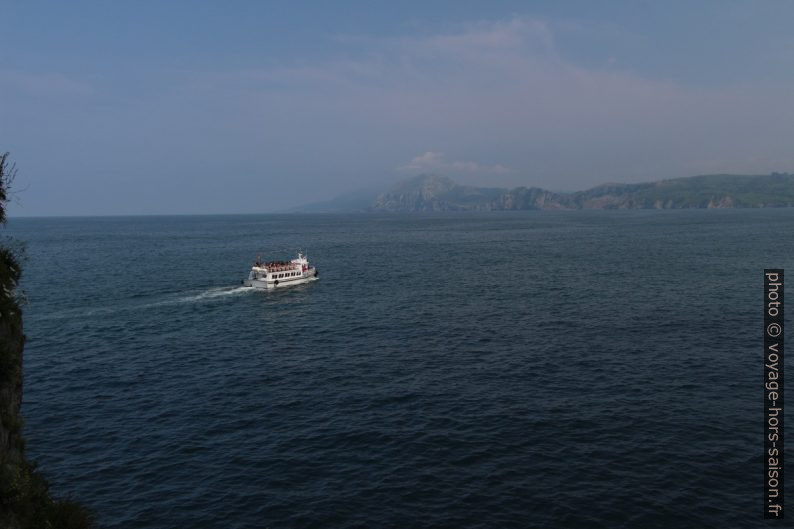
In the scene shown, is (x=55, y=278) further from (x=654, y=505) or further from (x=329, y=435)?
(x=654, y=505)

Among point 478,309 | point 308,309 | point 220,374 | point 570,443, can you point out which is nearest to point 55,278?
point 308,309

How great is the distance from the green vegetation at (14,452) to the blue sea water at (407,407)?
894cm

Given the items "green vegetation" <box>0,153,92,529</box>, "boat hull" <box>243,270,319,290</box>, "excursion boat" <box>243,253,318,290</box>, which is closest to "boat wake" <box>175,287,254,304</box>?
"boat hull" <box>243,270,319,290</box>

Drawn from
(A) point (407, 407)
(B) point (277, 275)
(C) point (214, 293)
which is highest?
(B) point (277, 275)

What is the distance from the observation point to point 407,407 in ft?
138

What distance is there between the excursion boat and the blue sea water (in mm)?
12769

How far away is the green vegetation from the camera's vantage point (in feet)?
58.9

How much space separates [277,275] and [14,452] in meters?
82.7

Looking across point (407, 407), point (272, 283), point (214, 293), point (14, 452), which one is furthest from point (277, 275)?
point (14, 452)

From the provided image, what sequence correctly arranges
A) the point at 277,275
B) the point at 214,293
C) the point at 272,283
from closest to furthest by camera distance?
the point at 214,293 < the point at 272,283 < the point at 277,275

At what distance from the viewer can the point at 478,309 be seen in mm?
76938

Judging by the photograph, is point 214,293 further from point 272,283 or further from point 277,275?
point 277,275

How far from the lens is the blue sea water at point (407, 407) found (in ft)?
97.5

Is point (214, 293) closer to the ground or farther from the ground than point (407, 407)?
farther from the ground
